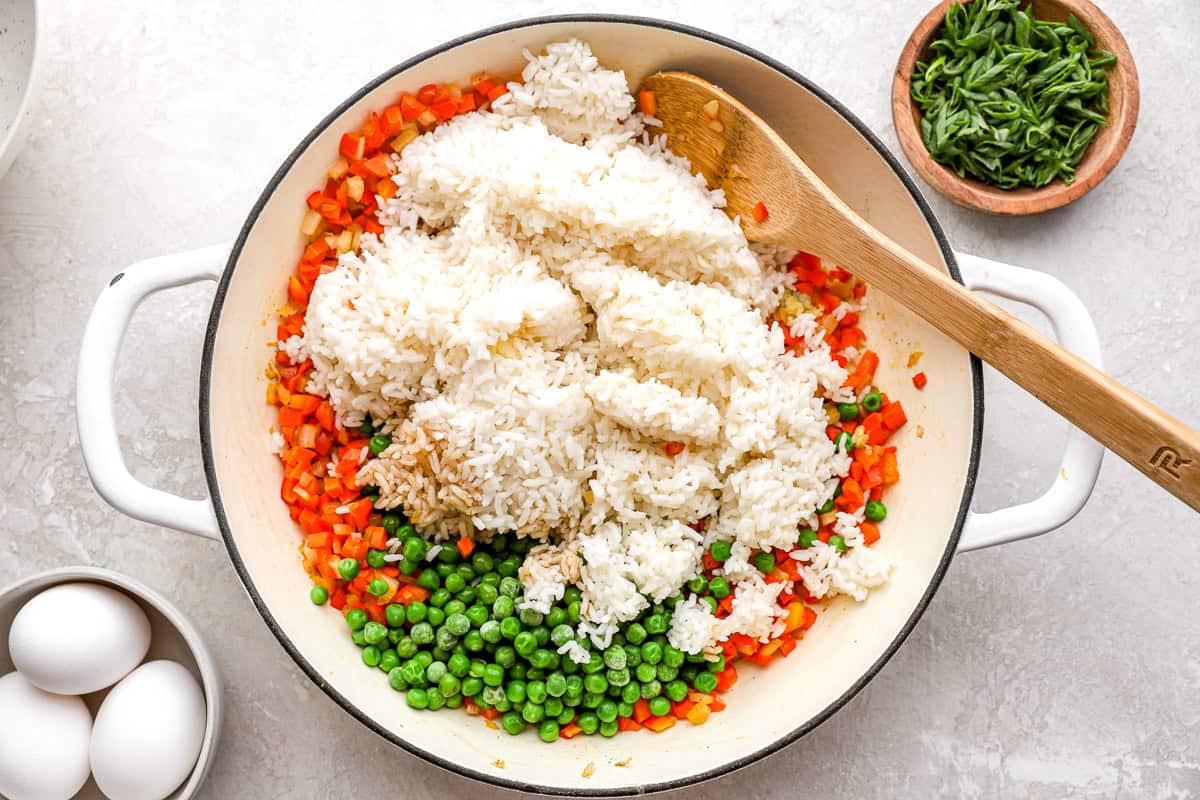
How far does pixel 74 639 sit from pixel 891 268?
2.39m

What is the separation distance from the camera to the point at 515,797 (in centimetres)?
298

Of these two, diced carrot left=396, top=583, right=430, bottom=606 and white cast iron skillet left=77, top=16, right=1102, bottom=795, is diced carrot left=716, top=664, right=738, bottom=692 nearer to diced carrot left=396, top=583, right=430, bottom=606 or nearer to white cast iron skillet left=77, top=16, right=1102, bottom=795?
white cast iron skillet left=77, top=16, right=1102, bottom=795

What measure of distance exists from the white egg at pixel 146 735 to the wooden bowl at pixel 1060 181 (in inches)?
104

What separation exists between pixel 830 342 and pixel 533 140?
1050 millimetres

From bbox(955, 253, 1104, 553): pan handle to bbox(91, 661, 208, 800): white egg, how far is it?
7.34 ft

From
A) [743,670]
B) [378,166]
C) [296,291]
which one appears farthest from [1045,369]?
[296,291]

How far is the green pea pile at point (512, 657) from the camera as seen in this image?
274 centimetres

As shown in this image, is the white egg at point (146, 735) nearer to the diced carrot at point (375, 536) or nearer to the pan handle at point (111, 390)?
the pan handle at point (111, 390)

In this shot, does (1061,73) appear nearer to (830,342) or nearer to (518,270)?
(830,342)

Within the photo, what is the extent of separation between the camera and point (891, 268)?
2.59 metres

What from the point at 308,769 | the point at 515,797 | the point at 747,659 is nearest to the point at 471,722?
the point at 515,797

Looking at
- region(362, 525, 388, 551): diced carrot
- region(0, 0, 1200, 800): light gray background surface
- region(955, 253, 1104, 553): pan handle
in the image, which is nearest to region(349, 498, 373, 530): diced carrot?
region(362, 525, 388, 551): diced carrot

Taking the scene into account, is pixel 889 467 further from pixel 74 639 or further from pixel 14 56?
pixel 14 56

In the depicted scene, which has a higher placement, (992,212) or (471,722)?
(992,212)
